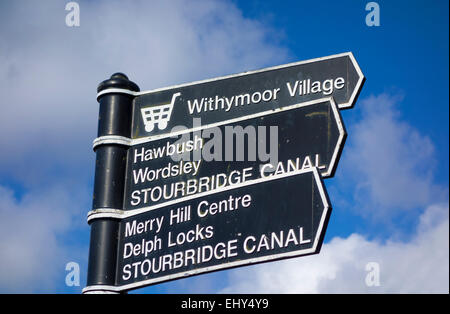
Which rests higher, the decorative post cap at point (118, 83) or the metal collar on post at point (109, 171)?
the decorative post cap at point (118, 83)

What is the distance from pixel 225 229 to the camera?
6863 millimetres

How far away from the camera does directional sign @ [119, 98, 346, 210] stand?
6824 millimetres

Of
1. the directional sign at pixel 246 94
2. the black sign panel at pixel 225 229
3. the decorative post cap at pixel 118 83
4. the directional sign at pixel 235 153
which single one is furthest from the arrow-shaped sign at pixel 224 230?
the decorative post cap at pixel 118 83

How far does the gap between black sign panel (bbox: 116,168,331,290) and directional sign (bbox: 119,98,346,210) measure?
Result: 144 millimetres

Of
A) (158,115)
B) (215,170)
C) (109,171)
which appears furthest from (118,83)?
(215,170)

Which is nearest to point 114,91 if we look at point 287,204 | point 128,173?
point 128,173

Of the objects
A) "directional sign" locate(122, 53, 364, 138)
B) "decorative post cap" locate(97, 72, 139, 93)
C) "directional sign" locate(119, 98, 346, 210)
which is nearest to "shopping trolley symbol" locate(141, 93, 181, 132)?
Result: "directional sign" locate(122, 53, 364, 138)

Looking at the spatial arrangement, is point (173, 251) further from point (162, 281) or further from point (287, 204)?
Result: point (287, 204)

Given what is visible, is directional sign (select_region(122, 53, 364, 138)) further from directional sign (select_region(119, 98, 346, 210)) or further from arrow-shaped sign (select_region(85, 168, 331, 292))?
arrow-shaped sign (select_region(85, 168, 331, 292))

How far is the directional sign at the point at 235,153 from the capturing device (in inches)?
269

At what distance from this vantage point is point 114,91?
25.3ft

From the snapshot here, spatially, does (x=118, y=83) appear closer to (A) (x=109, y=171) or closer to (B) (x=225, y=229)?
(A) (x=109, y=171)

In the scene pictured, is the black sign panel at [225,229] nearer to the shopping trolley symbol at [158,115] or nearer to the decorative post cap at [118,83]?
the shopping trolley symbol at [158,115]
